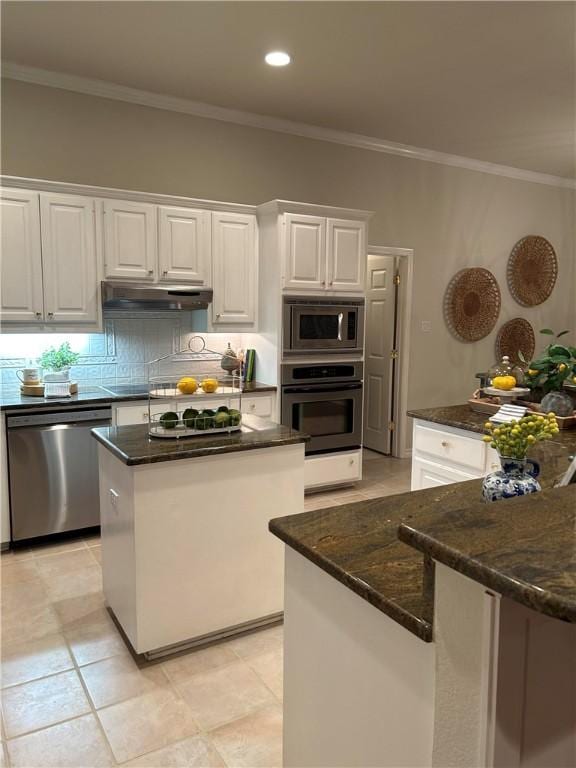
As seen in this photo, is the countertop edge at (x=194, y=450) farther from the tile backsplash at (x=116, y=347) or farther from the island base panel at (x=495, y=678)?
the tile backsplash at (x=116, y=347)

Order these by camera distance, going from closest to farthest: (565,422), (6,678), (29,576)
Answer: (6,678), (565,422), (29,576)

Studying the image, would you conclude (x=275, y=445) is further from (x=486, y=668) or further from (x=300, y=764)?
(x=486, y=668)

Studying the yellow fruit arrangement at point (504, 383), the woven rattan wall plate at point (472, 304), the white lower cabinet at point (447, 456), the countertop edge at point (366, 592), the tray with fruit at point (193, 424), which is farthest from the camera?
the woven rattan wall plate at point (472, 304)

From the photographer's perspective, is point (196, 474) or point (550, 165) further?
point (550, 165)

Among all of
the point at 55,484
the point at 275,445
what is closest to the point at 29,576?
the point at 55,484

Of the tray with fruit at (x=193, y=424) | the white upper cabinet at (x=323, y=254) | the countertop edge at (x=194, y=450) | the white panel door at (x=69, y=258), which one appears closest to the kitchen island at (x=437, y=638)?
the countertop edge at (x=194, y=450)

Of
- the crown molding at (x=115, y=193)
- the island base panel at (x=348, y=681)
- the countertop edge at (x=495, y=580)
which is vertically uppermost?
the crown molding at (x=115, y=193)

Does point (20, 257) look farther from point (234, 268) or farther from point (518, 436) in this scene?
point (518, 436)

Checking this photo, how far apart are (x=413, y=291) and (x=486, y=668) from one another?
504 cm

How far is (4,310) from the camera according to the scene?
3.60m

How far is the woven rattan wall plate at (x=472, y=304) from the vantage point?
5.91 meters

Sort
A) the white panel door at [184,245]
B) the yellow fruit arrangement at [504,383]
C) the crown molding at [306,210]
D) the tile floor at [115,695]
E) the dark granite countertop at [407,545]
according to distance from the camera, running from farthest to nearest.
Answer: the crown molding at [306,210] < the white panel door at [184,245] < the yellow fruit arrangement at [504,383] < the tile floor at [115,695] < the dark granite countertop at [407,545]

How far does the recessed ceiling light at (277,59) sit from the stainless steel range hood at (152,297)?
5.15ft

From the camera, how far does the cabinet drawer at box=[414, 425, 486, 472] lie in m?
2.68
